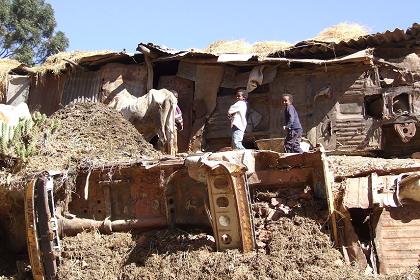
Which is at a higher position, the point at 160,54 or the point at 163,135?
the point at 160,54

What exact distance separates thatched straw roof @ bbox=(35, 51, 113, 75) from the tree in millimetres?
9642

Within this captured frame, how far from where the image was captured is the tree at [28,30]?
90.6ft

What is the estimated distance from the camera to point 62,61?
58.1 feet

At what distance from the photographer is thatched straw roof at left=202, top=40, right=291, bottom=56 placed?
16802mm

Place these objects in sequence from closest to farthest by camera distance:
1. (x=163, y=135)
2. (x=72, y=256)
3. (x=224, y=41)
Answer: (x=72, y=256) → (x=163, y=135) → (x=224, y=41)

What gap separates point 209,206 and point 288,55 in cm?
804

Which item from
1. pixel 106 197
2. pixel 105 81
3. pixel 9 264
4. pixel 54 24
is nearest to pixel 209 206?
pixel 106 197

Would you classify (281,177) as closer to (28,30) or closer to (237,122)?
(237,122)

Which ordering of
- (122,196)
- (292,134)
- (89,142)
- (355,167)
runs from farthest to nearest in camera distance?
(292,134) < (89,142) < (355,167) < (122,196)

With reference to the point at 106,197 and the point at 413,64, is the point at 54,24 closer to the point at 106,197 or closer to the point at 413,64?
the point at 413,64

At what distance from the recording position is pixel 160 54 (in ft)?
55.0

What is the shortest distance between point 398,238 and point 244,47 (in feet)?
34.7

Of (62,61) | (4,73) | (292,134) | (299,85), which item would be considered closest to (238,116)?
(292,134)

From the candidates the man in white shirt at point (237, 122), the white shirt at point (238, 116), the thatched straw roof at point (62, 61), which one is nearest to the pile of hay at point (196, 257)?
the man in white shirt at point (237, 122)
